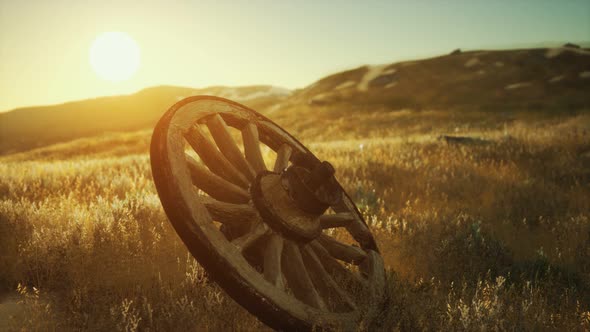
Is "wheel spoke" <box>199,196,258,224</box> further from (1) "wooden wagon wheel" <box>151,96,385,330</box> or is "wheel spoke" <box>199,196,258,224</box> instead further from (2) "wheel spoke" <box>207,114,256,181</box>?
(2) "wheel spoke" <box>207,114,256,181</box>

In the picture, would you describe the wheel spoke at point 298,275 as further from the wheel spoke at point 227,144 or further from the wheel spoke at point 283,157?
the wheel spoke at point 283,157

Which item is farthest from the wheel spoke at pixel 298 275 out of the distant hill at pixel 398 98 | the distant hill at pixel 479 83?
the distant hill at pixel 479 83

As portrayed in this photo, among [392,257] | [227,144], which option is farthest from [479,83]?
[227,144]

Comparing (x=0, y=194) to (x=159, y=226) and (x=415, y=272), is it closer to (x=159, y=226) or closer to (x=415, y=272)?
(x=159, y=226)

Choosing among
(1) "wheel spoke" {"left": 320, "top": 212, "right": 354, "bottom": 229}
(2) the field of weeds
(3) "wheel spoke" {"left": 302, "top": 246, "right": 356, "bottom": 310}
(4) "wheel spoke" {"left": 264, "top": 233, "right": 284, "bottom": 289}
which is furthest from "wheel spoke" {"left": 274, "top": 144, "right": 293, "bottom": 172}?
(2) the field of weeds

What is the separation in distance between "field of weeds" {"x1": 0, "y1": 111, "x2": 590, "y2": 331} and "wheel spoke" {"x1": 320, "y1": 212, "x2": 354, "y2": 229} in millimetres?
598

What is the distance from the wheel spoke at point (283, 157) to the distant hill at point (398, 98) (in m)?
22.0

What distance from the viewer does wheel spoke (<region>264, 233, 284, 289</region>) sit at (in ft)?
6.68

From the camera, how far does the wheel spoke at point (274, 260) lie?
2.04 metres

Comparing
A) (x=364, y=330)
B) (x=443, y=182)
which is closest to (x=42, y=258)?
(x=364, y=330)

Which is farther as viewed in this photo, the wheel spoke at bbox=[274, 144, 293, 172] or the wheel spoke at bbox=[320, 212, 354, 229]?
the wheel spoke at bbox=[274, 144, 293, 172]

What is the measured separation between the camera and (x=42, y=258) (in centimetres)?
295

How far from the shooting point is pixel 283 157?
3.08 metres

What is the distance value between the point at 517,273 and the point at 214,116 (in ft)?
10.7
